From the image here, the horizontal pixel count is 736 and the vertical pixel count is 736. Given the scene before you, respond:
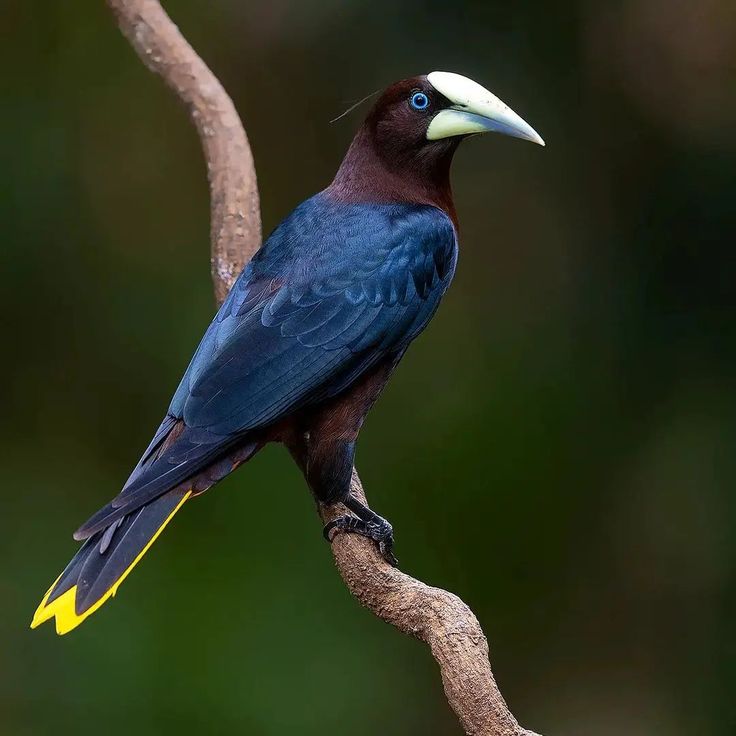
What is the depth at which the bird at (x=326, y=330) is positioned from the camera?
2.98 meters

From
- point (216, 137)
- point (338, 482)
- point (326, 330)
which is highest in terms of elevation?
point (216, 137)

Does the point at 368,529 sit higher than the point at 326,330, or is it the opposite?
the point at 326,330

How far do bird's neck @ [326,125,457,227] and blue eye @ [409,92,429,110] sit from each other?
0.12 meters

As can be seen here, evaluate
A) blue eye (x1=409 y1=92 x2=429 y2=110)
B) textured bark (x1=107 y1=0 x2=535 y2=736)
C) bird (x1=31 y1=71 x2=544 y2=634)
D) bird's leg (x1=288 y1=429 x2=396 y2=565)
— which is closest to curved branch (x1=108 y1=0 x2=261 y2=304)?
textured bark (x1=107 y1=0 x2=535 y2=736)

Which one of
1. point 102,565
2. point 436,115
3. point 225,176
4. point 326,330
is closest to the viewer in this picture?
point 102,565

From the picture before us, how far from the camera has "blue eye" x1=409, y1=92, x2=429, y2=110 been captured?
3.54 metres

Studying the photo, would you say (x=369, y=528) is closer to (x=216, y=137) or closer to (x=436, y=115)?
(x=436, y=115)

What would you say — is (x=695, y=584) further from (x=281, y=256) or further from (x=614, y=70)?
(x=281, y=256)

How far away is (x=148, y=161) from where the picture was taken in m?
5.34

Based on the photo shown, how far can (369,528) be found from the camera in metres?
3.31

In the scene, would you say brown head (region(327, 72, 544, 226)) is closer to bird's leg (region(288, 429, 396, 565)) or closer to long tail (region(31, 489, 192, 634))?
bird's leg (region(288, 429, 396, 565))

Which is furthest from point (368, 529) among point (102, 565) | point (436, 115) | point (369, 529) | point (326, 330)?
point (436, 115)

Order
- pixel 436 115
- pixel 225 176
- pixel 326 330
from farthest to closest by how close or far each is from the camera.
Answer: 1. pixel 225 176
2. pixel 436 115
3. pixel 326 330

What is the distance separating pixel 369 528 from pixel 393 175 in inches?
37.5
